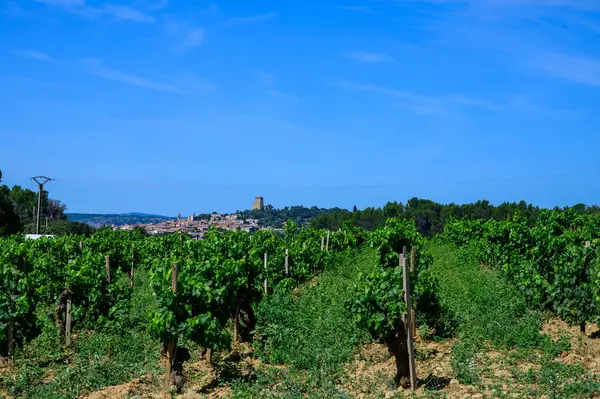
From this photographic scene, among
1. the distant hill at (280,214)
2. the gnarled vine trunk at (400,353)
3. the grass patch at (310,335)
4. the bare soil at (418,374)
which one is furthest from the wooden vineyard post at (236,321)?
the distant hill at (280,214)

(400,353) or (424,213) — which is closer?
(400,353)

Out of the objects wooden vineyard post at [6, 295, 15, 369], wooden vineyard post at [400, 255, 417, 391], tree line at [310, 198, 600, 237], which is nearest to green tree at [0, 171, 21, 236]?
tree line at [310, 198, 600, 237]

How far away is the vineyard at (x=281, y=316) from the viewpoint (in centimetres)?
1066

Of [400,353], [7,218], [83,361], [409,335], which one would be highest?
[7,218]

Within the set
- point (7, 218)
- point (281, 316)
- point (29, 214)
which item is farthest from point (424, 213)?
point (281, 316)

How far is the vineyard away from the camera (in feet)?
35.0

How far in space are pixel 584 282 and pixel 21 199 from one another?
3468 inches

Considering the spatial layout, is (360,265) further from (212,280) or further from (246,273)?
(212,280)

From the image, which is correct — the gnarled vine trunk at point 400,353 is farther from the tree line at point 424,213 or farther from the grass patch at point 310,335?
the tree line at point 424,213

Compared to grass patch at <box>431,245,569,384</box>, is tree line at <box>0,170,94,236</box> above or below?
above

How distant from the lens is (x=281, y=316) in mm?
14883

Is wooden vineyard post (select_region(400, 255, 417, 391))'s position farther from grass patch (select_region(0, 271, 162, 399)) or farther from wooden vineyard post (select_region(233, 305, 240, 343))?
wooden vineyard post (select_region(233, 305, 240, 343))

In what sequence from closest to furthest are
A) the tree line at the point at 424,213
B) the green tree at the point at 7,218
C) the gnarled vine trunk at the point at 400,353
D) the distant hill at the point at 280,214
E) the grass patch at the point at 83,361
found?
the gnarled vine trunk at the point at 400,353 < the grass patch at the point at 83,361 < the green tree at the point at 7,218 < the tree line at the point at 424,213 < the distant hill at the point at 280,214

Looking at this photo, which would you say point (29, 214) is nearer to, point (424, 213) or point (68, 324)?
point (424, 213)
